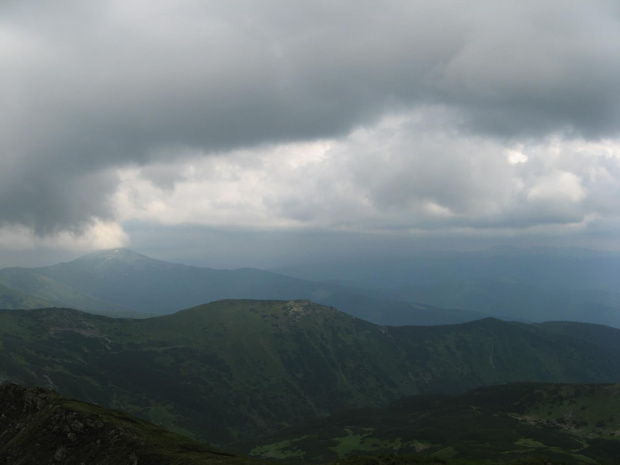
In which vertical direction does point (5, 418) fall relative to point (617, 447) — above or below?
above

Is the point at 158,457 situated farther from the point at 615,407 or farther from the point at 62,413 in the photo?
the point at 615,407

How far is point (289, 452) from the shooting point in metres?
196

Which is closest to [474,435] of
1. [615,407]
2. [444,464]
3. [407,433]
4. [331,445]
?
[407,433]

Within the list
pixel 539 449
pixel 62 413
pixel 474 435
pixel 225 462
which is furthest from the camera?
pixel 474 435

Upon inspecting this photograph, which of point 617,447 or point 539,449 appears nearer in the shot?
point 539,449

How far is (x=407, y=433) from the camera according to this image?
188125 millimetres

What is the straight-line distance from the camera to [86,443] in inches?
2778

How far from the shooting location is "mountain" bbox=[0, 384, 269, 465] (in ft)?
208

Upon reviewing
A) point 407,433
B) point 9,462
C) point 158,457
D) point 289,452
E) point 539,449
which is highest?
point 158,457

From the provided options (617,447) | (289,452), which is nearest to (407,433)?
(289,452)

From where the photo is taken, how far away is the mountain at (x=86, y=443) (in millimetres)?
63531

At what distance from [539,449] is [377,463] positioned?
4394 inches

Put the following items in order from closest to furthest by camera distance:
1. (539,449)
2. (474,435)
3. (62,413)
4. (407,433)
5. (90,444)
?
1. (90,444)
2. (62,413)
3. (539,449)
4. (474,435)
5. (407,433)

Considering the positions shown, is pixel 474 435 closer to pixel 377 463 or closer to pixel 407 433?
pixel 407 433
